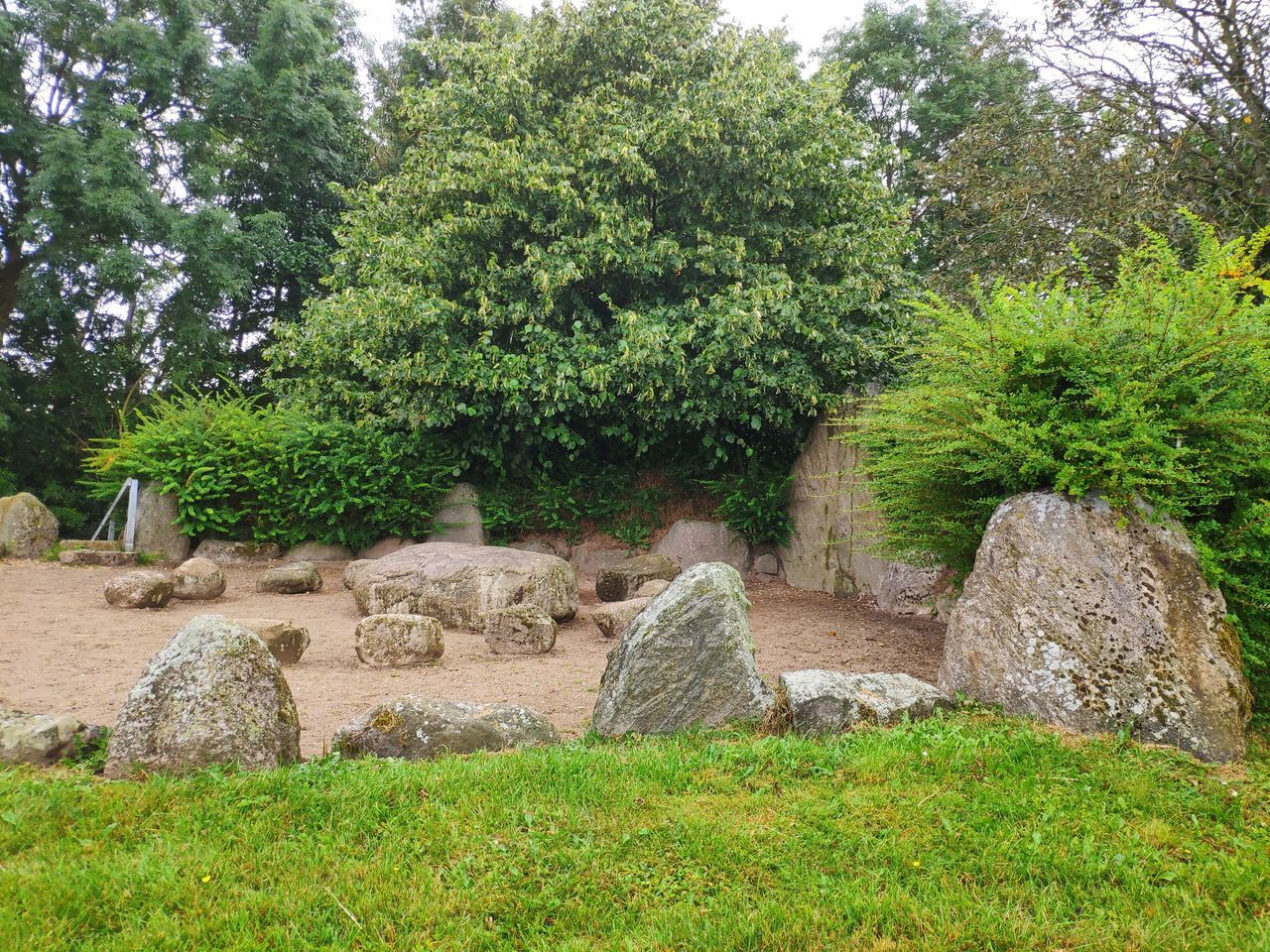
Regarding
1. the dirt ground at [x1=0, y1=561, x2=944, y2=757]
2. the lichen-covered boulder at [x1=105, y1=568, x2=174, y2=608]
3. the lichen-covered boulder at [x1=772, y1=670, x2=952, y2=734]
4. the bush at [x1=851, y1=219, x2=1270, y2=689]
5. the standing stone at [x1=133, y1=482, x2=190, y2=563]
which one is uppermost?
the bush at [x1=851, y1=219, x2=1270, y2=689]

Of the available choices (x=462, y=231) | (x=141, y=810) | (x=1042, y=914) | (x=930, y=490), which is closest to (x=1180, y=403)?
(x=930, y=490)

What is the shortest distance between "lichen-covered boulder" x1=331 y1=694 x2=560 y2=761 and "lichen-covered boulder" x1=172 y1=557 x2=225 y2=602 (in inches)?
266

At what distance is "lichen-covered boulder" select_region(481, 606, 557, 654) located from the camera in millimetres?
7406

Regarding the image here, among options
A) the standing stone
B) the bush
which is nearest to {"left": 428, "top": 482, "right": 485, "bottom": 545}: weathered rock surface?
the standing stone

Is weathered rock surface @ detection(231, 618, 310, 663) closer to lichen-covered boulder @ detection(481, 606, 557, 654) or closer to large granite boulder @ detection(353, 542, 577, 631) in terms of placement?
lichen-covered boulder @ detection(481, 606, 557, 654)

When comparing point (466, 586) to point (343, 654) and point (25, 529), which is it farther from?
point (25, 529)

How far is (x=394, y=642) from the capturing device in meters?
6.86

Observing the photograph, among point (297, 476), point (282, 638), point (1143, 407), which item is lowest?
point (282, 638)

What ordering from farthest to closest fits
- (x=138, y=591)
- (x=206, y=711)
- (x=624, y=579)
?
(x=624, y=579)
(x=138, y=591)
(x=206, y=711)

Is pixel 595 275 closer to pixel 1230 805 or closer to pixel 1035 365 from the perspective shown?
pixel 1035 365

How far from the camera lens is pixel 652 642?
4.86 metres

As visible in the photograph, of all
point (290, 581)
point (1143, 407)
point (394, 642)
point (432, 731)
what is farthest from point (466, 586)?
point (1143, 407)

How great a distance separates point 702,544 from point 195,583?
7.17m

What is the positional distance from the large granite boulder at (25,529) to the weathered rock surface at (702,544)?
34.9 ft
